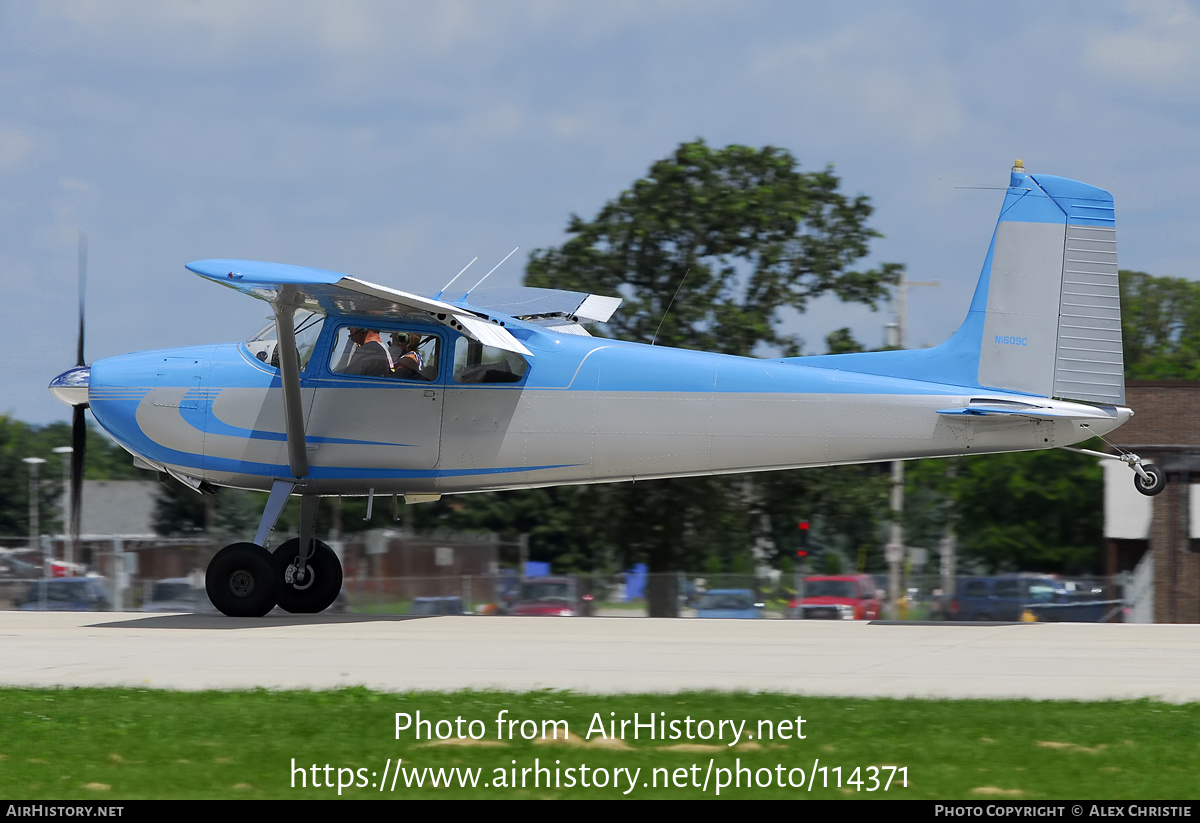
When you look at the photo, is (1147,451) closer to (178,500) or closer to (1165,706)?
(1165,706)

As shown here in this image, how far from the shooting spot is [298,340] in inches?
555

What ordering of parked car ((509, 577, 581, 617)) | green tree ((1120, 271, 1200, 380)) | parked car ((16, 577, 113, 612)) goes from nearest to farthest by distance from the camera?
parked car ((16, 577, 113, 612)) → parked car ((509, 577, 581, 617)) → green tree ((1120, 271, 1200, 380))

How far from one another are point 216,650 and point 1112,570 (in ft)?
90.4

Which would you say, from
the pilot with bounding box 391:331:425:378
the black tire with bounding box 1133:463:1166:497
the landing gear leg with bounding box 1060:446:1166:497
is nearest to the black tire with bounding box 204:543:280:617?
the pilot with bounding box 391:331:425:378

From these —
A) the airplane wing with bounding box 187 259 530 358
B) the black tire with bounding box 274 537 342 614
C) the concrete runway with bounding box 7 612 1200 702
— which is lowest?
the concrete runway with bounding box 7 612 1200 702

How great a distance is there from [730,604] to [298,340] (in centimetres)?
766

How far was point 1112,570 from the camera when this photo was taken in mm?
33000

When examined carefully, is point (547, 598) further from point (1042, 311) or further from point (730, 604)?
point (1042, 311)

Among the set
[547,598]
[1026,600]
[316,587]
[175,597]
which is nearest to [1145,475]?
[1026,600]

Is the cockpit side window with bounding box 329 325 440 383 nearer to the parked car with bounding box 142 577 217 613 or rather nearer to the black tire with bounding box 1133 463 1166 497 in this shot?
the parked car with bounding box 142 577 217 613

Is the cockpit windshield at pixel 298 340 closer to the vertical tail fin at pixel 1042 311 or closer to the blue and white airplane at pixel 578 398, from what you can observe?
the blue and white airplane at pixel 578 398

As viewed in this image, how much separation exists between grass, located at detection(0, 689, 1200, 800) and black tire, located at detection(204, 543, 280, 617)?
16.8 ft

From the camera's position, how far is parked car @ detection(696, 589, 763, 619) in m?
18.3
